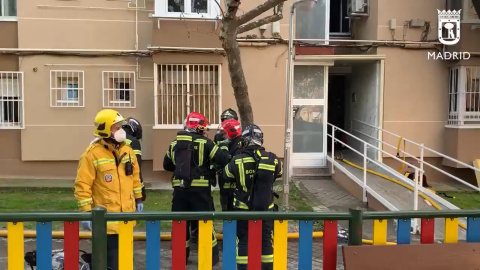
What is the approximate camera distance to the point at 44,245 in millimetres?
3293

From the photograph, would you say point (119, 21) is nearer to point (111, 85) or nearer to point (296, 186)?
point (111, 85)

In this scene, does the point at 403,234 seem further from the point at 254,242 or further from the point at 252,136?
the point at 252,136

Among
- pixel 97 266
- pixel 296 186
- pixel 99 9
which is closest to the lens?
pixel 97 266

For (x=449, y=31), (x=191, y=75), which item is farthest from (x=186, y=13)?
(x=449, y=31)

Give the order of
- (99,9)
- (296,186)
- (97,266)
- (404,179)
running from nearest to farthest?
1. (97,266)
2. (404,179)
3. (296,186)
4. (99,9)


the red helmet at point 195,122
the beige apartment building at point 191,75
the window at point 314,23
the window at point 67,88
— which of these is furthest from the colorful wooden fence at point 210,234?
the window at point 314,23

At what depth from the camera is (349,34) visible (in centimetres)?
1218

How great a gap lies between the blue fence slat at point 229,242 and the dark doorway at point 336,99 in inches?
412

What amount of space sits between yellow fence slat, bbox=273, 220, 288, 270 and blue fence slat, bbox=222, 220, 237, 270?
1.08 feet

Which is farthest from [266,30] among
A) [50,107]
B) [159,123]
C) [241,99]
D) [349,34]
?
[50,107]

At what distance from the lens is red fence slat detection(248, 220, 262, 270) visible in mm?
3400

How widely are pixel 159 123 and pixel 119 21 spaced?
2.77 metres

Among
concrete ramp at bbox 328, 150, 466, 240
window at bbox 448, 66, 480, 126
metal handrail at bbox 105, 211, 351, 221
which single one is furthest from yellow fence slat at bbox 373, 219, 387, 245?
window at bbox 448, 66, 480, 126

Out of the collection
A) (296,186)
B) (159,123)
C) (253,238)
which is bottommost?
(296,186)
